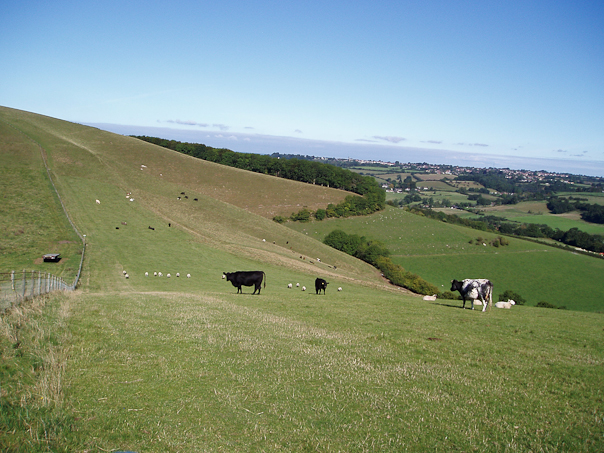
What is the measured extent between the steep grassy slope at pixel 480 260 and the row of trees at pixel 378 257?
222 inches

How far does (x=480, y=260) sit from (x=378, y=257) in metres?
28.0

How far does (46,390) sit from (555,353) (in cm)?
1459

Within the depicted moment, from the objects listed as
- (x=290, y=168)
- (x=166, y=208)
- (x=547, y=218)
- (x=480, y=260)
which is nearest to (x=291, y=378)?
(x=166, y=208)

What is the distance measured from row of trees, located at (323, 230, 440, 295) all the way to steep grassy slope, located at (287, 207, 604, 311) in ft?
18.5

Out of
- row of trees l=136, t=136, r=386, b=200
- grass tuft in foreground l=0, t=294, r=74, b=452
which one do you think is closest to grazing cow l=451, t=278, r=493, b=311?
grass tuft in foreground l=0, t=294, r=74, b=452

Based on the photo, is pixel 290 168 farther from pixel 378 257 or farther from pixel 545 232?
pixel 545 232

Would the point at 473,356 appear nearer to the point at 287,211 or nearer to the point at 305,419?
the point at 305,419

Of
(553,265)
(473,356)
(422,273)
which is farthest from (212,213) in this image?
(553,265)

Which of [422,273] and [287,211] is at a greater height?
[287,211]

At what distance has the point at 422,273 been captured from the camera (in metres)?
87.2

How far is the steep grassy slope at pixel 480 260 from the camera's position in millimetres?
79062

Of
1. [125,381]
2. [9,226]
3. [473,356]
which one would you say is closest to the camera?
[125,381]

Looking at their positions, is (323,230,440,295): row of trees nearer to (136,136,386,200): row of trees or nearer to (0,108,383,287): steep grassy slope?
(0,108,383,287): steep grassy slope

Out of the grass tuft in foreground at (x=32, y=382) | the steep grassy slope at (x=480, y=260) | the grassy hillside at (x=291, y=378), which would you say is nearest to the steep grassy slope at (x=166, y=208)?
the steep grassy slope at (x=480, y=260)
